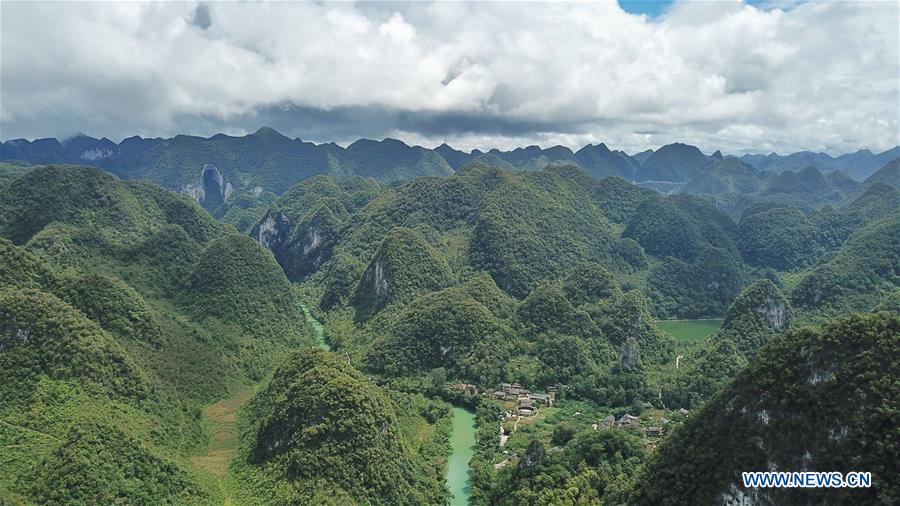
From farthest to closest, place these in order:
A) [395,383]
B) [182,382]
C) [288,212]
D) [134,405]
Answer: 1. [288,212]
2. [395,383]
3. [182,382]
4. [134,405]

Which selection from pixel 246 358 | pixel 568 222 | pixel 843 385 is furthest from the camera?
pixel 568 222

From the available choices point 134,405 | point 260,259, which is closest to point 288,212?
point 260,259

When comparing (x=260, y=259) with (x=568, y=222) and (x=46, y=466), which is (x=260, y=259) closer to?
(x=46, y=466)

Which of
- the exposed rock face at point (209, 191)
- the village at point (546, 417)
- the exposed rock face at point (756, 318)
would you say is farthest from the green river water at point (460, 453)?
the exposed rock face at point (209, 191)

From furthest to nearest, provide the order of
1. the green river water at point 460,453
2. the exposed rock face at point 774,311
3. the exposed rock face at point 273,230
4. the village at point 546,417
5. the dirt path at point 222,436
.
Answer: the exposed rock face at point 273,230
the exposed rock face at point 774,311
the village at point 546,417
the dirt path at point 222,436
the green river water at point 460,453

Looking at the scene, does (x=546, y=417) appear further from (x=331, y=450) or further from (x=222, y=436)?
(x=222, y=436)

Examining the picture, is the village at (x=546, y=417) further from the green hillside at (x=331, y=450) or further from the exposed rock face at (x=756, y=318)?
the exposed rock face at (x=756, y=318)

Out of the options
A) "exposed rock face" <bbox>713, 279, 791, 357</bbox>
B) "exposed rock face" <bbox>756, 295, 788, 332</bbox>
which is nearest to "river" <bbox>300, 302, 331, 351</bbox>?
"exposed rock face" <bbox>713, 279, 791, 357</bbox>
